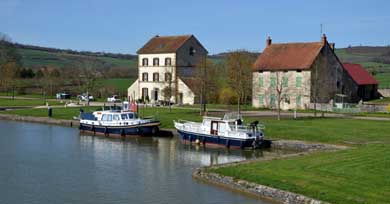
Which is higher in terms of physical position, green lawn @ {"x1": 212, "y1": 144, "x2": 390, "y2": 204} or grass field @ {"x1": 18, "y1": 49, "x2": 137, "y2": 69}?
grass field @ {"x1": 18, "y1": 49, "x2": 137, "y2": 69}

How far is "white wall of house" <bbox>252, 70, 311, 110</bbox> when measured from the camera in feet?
221

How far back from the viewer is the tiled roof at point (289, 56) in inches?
2680

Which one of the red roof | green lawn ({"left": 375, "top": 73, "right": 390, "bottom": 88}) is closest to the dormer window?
the red roof

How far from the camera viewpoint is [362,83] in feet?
250

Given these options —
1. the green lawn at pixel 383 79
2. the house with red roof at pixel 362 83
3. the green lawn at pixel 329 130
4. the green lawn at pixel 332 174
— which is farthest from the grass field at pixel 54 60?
the green lawn at pixel 332 174

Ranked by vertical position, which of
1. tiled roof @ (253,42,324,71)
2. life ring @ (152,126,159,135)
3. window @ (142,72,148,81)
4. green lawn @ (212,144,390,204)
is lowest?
green lawn @ (212,144,390,204)

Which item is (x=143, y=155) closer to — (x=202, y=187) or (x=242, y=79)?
(x=202, y=187)

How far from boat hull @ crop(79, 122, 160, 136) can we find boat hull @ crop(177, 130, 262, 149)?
3.68m

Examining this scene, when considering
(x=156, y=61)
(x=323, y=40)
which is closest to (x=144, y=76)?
(x=156, y=61)

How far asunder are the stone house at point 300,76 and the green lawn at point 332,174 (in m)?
32.7

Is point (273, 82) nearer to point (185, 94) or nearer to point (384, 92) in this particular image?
point (185, 94)

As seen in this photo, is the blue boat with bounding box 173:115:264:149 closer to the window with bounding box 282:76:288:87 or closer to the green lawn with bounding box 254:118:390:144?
the green lawn with bounding box 254:118:390:144

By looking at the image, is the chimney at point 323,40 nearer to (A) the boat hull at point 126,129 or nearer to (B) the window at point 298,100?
(B) the window at point 298,100

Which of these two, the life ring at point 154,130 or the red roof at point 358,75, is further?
the red roof at point 358,75
